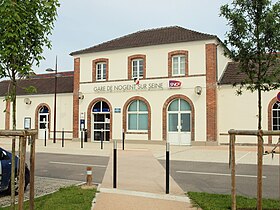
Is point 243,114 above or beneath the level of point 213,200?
above

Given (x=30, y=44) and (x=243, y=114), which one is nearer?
(x=30, y=44)

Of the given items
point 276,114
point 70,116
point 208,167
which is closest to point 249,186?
point 208,167

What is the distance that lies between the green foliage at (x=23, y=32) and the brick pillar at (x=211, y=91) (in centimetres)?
1633

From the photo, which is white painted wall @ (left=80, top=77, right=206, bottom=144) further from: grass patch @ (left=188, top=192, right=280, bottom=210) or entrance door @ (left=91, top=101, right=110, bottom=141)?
grass patch @ (left=188, top=192, right=280, bottom=210)

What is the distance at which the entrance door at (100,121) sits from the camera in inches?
997

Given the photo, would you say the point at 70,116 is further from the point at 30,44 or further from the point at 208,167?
the point at 30,44

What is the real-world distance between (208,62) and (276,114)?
5.47 m

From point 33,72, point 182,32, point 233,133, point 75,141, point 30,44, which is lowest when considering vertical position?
point 75,141

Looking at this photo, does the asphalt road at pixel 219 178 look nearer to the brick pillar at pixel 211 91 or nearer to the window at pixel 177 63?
the brick pillar at pixel 211 91

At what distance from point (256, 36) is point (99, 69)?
1798cm

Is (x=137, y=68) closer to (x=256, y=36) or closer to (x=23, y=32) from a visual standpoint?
(x=256, y=36)

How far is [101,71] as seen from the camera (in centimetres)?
2594

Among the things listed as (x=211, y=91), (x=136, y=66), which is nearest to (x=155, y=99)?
(x=136, y=66)

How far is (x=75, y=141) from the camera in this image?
2620cm
